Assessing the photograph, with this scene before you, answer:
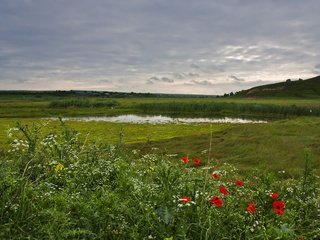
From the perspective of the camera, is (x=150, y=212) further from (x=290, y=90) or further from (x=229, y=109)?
(x=290, y=90)

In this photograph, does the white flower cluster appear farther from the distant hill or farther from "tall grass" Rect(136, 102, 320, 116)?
the distant hill

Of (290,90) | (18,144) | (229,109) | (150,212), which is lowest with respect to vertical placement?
(229,109)

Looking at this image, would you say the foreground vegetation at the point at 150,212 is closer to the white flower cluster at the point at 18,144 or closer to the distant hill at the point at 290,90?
the white flower cluster at the point at 18,144

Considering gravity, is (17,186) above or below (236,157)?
above

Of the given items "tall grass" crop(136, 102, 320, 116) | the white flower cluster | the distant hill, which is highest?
the distant hill

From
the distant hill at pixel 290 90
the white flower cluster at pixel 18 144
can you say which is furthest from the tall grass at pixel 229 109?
the distant hill at pixel 290 90

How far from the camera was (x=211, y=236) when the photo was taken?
342cm

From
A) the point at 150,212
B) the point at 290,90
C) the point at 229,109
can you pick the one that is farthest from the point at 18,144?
the point at 290,90

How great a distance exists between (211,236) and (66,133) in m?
3.69

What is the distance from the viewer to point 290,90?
14300cm

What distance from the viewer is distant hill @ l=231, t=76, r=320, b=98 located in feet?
450

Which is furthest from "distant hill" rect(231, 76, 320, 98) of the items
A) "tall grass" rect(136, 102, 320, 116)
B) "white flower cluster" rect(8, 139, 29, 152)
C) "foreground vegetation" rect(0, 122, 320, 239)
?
"foreground vegetation" rect(0, 122, 320, 239)

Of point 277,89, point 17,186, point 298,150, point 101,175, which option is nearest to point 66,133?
point 101,175

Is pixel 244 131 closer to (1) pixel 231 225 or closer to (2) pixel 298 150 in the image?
(2) pixel 298 150
